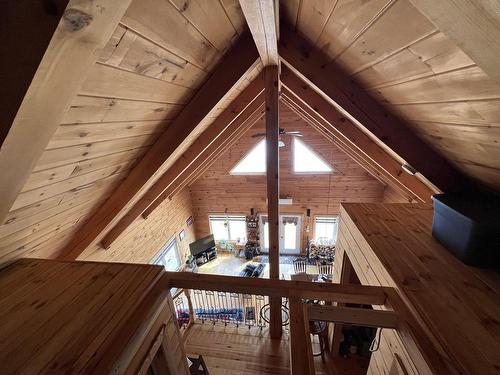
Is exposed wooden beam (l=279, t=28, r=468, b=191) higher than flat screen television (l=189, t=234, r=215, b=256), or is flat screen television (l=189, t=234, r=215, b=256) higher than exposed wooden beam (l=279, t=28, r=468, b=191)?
exposed wooden beam (l=279, t=28, r=468, b=191)

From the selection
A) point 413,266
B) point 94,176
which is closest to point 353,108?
point 413,266

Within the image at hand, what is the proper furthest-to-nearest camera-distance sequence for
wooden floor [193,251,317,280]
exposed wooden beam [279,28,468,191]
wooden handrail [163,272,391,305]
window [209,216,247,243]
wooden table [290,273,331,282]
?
window [209,216,247,243], wooden floor [193,251,317,280], wooden table [290,273,331,282], exposed wooden beam [279,28,468,191], wooden handrail [163,272,391,305]

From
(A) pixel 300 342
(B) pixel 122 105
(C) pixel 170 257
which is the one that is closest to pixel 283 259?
(C) pixel 170 257

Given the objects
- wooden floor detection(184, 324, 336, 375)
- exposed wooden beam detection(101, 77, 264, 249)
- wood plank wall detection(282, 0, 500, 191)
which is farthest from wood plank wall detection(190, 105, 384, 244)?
wood plank wall detection(282, 0, 500, 191)

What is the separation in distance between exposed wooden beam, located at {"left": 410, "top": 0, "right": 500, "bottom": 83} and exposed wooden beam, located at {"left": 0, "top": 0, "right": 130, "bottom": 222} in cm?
72

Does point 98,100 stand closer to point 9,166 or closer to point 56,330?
point 9,166

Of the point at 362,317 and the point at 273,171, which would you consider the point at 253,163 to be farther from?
the point at 362,317

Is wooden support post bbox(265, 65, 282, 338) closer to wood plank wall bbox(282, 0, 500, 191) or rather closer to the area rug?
wood plank wall bbox(282, 0, 500, 191)

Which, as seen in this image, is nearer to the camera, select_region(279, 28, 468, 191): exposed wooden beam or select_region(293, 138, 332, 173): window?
select_region(279, 28, 468, 191): exposed wooden beam

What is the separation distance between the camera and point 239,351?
316 cm

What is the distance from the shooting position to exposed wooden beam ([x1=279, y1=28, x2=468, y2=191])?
149cm

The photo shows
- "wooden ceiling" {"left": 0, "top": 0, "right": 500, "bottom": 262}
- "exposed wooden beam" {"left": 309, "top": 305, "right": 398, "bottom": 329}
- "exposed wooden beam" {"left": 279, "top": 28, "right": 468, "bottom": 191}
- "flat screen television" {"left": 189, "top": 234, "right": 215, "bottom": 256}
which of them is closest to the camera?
"wooden ceiling" {"left": 0, "top": 0, "right": 500, "bottom": 262}

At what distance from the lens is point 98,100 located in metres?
0.99

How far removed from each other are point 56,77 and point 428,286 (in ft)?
5.93
